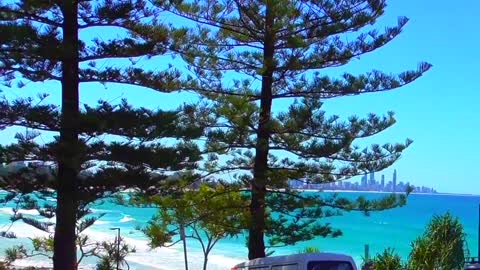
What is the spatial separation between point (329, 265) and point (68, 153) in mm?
3324

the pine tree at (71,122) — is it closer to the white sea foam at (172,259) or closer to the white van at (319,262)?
the white van at (319,262)

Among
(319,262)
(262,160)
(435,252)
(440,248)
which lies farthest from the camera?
(262,160)

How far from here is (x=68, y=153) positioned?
9.15 m

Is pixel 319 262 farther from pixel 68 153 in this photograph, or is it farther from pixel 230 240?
pixel 230 240

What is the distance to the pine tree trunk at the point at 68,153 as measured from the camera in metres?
9.17

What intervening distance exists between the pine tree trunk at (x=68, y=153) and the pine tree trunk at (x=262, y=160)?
12.9ft

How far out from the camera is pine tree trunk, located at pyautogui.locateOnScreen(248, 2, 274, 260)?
1273 cm

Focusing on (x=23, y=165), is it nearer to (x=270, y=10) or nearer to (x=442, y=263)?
(x=270, y=10)

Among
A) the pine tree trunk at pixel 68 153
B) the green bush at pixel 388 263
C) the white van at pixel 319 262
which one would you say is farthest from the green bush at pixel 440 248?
the pine tree trunk at pixel 68 153

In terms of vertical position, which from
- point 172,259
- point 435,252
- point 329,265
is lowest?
point 172,259

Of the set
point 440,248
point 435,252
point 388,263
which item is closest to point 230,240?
point 440,248

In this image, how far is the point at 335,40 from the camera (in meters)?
13.2

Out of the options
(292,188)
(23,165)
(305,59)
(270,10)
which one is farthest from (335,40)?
(23,165)

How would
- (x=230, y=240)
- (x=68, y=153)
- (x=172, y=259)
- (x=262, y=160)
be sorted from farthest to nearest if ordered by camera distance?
(x=230, y=240) → (x=172, y=259) → (x=262, y=160) → (x=68, y=153)
